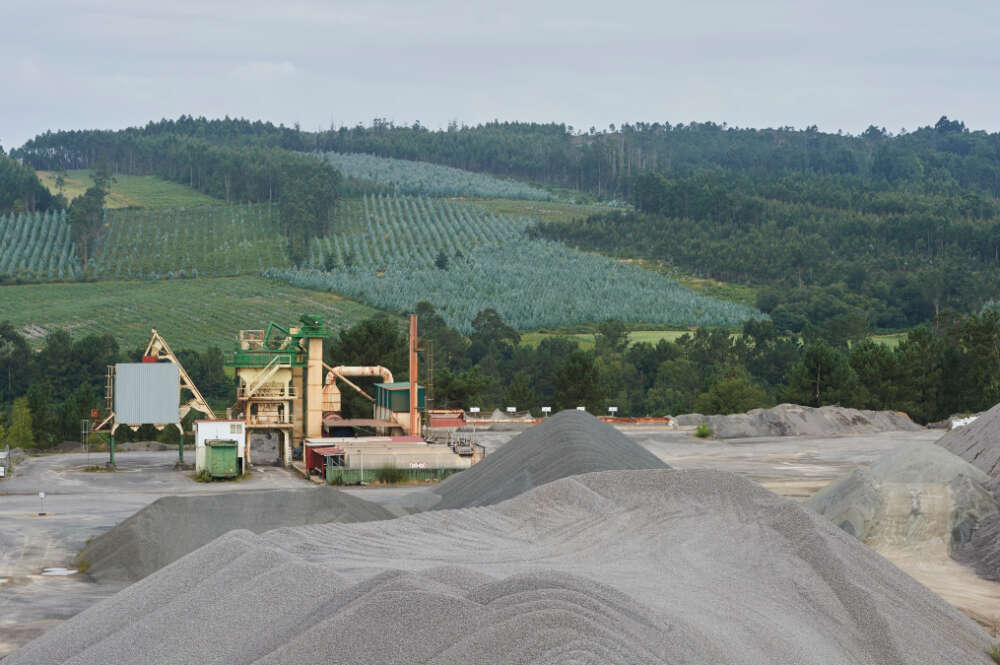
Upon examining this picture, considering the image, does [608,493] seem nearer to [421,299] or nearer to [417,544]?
[417,544]

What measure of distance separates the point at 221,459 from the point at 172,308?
78147mm

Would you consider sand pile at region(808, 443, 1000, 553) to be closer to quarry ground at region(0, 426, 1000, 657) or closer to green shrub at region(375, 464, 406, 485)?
quarry ground at region(0, 426, 1000, 657)

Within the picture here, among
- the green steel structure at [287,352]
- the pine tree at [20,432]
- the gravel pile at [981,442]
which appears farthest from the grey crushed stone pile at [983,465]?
the pine tree at [20,432]

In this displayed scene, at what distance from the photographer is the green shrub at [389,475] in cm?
4791

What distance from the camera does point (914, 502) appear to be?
1243 inches

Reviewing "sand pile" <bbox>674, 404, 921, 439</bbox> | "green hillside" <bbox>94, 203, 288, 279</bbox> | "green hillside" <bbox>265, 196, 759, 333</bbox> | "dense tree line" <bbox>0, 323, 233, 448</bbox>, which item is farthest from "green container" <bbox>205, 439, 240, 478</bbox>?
"green hillside" <bbox>94, 203, 288, 279</bbox>

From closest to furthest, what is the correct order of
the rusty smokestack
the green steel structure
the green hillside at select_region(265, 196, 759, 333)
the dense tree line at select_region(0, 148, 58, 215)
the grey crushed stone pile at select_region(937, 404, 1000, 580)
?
the grey crushed stone pile at select_region(937, 404, 1000, 580), the rusty smokestack, the green steel structure, the green hillside at select_region(265, 196, 759, 333), the dense tree line at select_region(0, 148, 58, 215)

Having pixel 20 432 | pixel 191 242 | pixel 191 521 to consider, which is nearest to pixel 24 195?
pixel 191 242

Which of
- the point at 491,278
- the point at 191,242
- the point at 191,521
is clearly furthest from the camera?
the point at 191,242

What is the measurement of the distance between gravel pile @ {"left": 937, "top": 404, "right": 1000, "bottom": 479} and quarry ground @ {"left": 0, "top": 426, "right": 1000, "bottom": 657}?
5720 millimetres

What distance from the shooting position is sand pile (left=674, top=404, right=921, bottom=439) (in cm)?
6888

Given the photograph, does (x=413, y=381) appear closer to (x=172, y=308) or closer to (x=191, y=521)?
(x=191, y=521)

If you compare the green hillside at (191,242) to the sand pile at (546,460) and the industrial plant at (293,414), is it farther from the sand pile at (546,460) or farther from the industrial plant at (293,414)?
the sand pile at (546,460)

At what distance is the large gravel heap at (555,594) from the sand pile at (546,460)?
18.4ft
